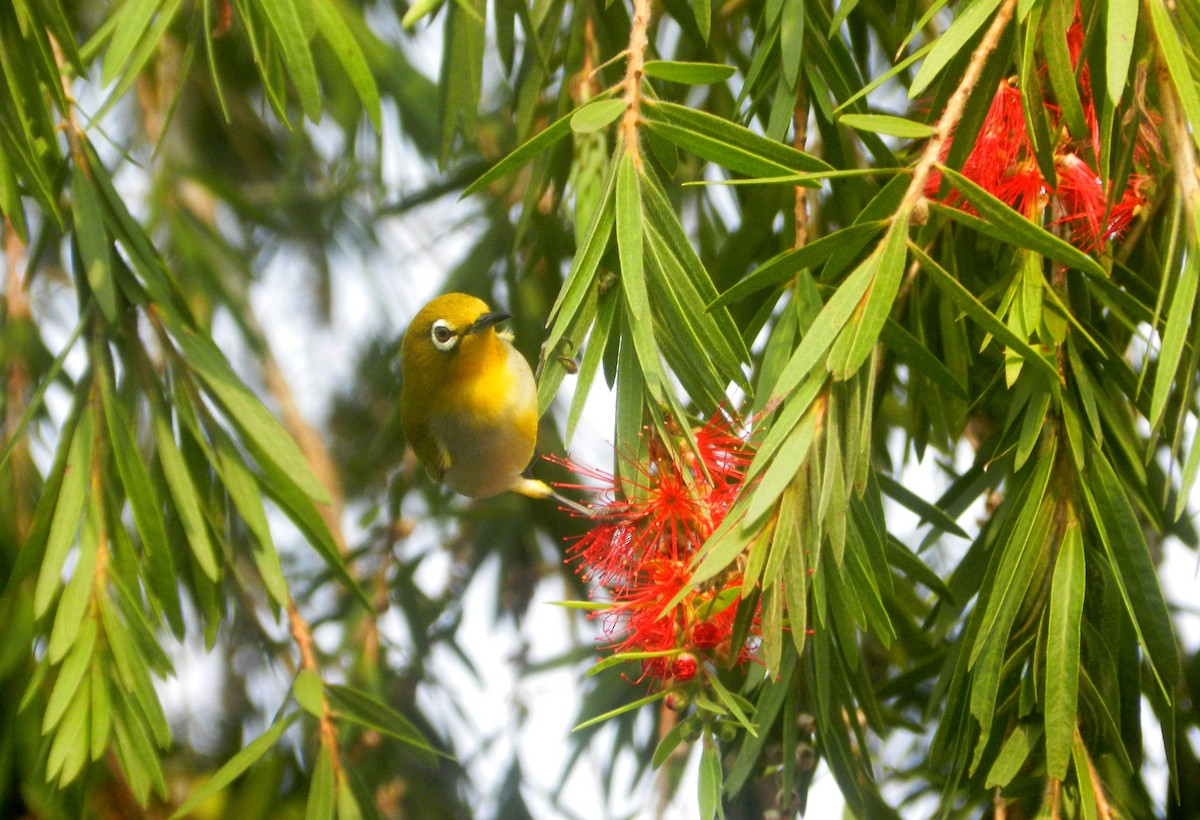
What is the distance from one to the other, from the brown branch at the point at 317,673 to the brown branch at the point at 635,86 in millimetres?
1037

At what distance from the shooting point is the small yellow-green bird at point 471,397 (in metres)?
2.76

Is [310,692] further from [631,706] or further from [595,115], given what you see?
[595,115]

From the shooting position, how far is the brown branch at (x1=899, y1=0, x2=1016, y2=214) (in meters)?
1.19

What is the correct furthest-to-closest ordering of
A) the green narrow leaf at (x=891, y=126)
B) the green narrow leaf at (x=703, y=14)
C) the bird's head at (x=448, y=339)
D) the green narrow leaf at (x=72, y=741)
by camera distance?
the bird's head at (x=448, y=339) → the green narrow leaf at (x=72, y=741) → the green narrow leaf at (x=703, y=14) → the green narrow leaf at (x=891, y=126)

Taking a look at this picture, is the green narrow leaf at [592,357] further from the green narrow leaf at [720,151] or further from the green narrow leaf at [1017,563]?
the green narrow leaf at [1017,563]

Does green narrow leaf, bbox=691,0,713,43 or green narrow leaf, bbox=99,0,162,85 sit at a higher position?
green narrow leaf, bbox=99,0,162,85

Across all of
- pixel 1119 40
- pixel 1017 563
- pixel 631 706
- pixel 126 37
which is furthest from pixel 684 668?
pixel 126 37

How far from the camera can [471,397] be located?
9.20 feet

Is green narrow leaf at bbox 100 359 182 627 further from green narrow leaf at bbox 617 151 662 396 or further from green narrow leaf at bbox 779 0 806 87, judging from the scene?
green narrow leaf at bbox 779 0 806 87

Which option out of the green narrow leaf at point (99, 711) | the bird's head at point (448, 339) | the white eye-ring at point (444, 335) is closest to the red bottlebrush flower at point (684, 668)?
the green narrow leaf at point (99, 711)

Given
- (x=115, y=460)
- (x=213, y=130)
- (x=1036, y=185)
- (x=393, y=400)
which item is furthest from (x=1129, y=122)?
(x=213, y=130)

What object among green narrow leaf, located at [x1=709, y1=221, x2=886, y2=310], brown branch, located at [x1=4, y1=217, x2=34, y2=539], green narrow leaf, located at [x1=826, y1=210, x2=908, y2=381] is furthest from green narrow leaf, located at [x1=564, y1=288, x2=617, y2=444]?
brown branch, located at [x1=4, y1=217, x2=34, y2=539]

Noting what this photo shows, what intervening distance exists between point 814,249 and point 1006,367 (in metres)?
0.30

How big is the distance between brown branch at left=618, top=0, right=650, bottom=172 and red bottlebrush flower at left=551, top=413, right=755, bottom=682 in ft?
1.22
